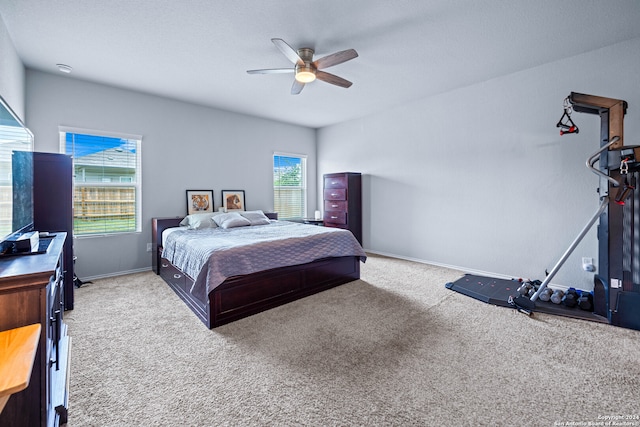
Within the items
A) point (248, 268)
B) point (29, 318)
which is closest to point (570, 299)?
point (248, 268)

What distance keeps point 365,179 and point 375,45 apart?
2953 mm

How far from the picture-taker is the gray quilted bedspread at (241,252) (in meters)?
2.51

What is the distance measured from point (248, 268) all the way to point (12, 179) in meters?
1.73

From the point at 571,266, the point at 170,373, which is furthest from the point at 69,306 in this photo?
the point at 571,266

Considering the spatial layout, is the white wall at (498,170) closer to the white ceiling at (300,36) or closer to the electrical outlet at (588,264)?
the electrical outlet at (588,264)

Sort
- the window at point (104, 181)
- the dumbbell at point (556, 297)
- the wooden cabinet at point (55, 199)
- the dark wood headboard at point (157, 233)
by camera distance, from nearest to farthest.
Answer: the wooden cabinet at point (55, 199)
the dumbbell at point (556, 297)
the window at point (104, 181)
the dark wood headboard at point (157, 233)

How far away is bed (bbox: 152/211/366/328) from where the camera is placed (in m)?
2.52

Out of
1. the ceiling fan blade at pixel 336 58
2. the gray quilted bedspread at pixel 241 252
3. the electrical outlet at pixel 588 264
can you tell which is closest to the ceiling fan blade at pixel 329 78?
the ceiling fan blade at pixel 336 58

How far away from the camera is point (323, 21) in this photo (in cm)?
250

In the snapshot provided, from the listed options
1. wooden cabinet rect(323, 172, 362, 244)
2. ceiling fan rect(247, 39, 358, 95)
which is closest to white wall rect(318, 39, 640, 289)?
wooden cabinet rect(323, 172, 362, 244)

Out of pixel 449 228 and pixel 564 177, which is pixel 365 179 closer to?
pixel 449 228

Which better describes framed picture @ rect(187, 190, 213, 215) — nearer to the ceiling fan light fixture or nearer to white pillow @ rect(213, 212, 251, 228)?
white pillow @ rect(213, 212, 251, 228)

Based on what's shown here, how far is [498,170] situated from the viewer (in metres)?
3.84

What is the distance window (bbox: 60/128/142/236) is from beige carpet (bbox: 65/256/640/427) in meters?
1.40
